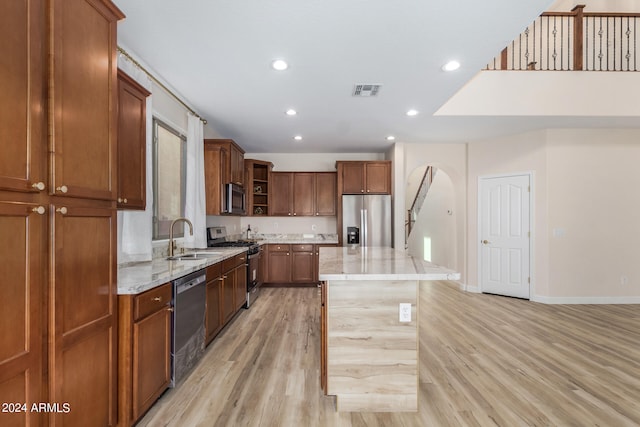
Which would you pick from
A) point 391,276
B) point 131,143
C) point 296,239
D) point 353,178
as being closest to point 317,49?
point 131,143

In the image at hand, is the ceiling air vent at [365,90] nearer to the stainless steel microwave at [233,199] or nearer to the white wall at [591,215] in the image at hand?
the stainless steel microwave at [233,199]

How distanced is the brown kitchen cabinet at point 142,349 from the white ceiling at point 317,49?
1.94 meters

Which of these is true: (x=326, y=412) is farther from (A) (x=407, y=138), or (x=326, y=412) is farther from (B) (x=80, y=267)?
(A) (x=407, y=138)

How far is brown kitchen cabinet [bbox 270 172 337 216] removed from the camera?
6.23m

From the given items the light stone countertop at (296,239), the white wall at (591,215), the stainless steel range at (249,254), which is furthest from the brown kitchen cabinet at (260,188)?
the white wall at (591,215)

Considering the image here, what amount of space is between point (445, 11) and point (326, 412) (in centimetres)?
286

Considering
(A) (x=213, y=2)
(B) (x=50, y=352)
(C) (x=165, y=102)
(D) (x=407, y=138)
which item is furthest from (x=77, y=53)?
(D) (x=407, y=138)

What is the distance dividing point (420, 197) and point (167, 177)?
277 inches

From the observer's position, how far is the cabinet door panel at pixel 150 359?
72.3 inches

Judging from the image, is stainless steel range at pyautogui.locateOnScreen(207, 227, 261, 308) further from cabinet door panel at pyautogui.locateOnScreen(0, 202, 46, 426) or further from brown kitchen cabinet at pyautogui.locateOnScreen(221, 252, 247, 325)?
cabinet door panel at pyautogui.locateOnScreen(0, 202, 46, 426)

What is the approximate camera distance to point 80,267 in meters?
1.48

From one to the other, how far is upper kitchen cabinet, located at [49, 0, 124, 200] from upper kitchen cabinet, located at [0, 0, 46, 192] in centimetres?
5

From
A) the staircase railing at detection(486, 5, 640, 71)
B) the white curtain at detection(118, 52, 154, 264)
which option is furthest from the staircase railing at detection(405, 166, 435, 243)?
the white curtain at detection(118, 52, 154, 264)

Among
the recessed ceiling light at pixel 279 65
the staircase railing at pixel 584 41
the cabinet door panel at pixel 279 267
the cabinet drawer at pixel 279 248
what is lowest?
the cabinet door panel at pixel 279 267
